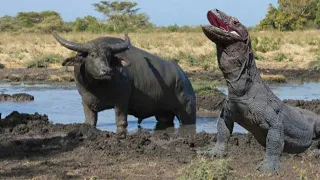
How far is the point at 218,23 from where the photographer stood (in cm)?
669

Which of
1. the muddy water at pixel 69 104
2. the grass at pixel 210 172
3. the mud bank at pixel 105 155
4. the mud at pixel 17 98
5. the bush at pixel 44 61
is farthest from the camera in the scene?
the bush at pixel 44 61

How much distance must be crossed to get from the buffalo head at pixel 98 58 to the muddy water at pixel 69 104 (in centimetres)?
190

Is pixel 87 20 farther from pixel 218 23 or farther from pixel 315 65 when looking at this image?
pixel 218 23

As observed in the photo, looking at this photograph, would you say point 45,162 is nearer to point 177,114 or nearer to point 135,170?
point 135,170

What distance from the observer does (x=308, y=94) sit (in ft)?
62.5

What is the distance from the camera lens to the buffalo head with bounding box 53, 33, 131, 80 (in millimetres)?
10633

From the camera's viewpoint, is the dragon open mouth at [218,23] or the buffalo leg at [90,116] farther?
the buffalo leg at [90,116]

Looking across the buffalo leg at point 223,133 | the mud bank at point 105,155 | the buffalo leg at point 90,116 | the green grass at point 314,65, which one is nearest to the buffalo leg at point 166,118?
the buffalo leg at point 90,116

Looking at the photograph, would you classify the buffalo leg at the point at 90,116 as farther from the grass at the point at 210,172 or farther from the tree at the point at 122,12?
the tree at the point at 122,12

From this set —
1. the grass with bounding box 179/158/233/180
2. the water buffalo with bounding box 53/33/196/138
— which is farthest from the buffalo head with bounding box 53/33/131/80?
the grass with bounding box 179/158/233/180

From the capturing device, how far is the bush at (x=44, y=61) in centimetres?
2844

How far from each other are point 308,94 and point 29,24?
54661 mm

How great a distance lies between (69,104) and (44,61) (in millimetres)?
12937

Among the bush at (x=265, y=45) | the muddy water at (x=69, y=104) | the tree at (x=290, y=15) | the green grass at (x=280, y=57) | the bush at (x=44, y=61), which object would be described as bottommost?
the muddy water at (x=69, y=104)
